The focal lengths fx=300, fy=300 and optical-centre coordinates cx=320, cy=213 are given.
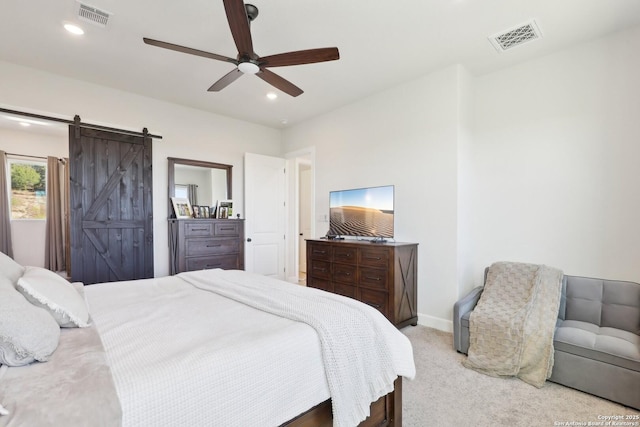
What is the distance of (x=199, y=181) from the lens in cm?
462

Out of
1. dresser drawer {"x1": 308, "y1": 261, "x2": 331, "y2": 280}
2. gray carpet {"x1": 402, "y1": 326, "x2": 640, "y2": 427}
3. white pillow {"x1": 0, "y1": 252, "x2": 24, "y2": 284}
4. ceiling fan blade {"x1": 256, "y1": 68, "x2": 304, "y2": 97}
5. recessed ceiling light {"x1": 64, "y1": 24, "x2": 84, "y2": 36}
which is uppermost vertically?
recessed ceiling light {"x1": 64, "y1": 24, "x2": 84, "y2": 36}

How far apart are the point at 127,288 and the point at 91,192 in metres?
2.17

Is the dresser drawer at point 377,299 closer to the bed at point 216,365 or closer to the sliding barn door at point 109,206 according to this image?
the bed at point 216,365

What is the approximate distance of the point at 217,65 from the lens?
10.7ft

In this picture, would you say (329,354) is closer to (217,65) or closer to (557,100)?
(217,65)

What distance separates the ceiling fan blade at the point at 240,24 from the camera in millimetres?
1758

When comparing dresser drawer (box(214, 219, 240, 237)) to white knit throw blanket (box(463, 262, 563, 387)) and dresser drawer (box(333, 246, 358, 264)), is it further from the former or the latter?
white knit throw blanket (box(463, 262, 563, 387))

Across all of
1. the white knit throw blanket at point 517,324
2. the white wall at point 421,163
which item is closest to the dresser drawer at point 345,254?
the white wall at point 421,163

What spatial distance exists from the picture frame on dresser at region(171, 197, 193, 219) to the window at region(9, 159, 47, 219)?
100 inches

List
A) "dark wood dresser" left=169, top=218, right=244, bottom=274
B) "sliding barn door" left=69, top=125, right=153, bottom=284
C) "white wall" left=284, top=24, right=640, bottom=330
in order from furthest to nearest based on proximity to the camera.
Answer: "dark wood dresser" left=169, top=218, right=244, bottom=274 < "sliding barn door" left=69, top=125, right=153, bottom=284 < "white wall" left=284, top=24, right=640, bottom=330

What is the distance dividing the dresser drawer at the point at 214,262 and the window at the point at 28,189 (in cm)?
295

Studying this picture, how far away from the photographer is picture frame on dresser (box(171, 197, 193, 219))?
4287 mm

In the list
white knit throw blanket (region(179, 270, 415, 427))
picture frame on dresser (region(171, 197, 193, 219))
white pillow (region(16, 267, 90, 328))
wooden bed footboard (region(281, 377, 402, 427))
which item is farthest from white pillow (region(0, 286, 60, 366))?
picture frame on dresser (region(171, 197, 193, 219))

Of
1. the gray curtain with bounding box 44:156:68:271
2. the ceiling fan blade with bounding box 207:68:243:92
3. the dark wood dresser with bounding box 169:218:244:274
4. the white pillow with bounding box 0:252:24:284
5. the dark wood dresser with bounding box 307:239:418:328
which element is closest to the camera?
the white pillow with bounding box 0:252:24:284
